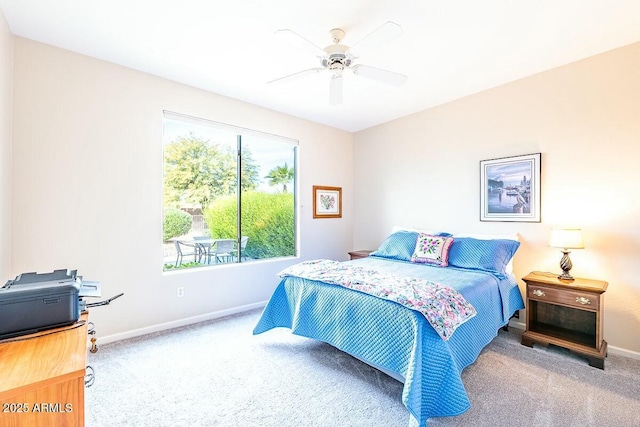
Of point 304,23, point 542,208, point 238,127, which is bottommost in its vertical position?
point 542,208

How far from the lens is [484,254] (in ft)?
9.73

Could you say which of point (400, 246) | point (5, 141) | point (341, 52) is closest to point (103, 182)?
point (5, 141)

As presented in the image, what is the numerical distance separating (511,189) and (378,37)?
7.64ft

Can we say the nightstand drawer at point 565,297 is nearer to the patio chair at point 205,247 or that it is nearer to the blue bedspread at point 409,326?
the blue bedspread at point 409,326

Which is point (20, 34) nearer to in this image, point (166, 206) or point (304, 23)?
point (166, 206)

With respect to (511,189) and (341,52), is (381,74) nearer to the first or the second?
(341,52)

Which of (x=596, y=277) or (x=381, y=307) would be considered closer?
(x=381, y=307)

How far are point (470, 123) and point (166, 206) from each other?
365 centimetres

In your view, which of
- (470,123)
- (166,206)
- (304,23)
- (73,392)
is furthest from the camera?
(470,123)

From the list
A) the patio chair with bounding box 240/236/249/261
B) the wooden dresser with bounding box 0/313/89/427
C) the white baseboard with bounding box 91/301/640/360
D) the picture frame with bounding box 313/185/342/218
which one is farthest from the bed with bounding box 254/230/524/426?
the wooden dresser with bounding box 0/313/89/427

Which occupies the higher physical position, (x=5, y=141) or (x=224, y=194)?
(x=5, y=141)

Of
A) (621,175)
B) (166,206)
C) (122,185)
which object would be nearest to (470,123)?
(621,175)

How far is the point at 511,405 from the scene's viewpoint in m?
1.90

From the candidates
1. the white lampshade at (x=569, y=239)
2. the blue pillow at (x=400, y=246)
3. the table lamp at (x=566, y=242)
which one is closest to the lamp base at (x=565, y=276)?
the table lamp at (x=566, y=242)
